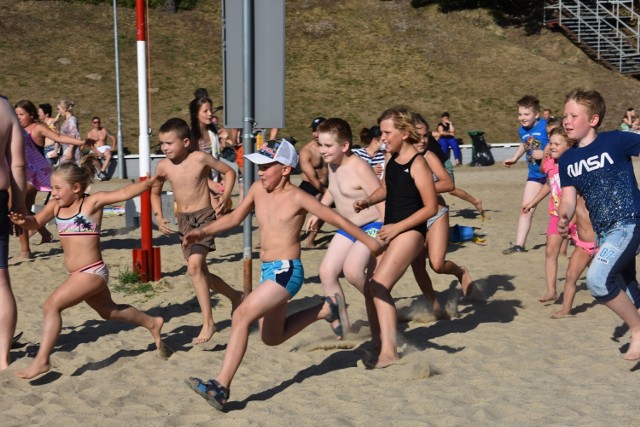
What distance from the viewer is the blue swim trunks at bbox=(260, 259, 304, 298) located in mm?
5898

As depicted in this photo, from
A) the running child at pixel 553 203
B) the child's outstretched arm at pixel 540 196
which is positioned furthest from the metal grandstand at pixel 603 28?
the running child at pixel 553 203

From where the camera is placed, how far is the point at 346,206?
7438mm

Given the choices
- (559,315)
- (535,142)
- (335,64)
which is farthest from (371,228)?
(335,64)

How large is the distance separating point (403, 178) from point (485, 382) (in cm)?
152

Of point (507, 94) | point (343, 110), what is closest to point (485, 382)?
point (343, 110)

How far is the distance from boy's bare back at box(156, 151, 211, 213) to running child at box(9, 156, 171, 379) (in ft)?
3.65

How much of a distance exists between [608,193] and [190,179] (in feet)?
11.0

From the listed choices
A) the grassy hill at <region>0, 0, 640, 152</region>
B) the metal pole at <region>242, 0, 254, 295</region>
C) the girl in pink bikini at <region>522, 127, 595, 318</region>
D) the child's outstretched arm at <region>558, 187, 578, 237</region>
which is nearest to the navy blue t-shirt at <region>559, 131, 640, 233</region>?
the child's outstretched arm at <region>558, 187, 578, 237</region>

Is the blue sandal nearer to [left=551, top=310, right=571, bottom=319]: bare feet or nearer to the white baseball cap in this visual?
the white baseball cap

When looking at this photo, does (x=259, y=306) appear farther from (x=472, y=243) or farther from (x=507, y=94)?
(x=507, y=94)

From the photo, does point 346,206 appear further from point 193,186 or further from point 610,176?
point 610,176

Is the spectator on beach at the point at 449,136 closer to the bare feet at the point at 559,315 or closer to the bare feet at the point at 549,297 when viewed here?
the bare feet at the point at 549,297

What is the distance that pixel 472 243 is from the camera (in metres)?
12.5

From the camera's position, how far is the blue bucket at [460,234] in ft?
41.0
